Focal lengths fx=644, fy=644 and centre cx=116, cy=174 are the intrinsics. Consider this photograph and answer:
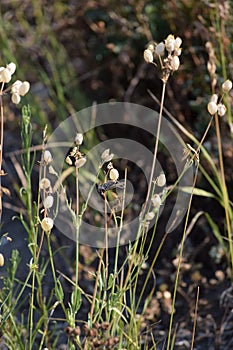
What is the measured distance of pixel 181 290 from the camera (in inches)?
68.1

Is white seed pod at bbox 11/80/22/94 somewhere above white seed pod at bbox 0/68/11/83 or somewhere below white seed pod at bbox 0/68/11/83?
below

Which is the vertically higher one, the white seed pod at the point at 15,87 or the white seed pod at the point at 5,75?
the white seed pod at the point at 5,75

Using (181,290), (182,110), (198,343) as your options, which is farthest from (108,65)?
(198,343)

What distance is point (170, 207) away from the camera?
2.07 meters

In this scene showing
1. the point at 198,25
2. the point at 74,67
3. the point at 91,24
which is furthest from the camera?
the point at 74,67

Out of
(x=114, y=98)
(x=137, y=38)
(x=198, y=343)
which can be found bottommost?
(x=198, y=343)

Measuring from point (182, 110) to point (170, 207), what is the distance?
1.14 ft

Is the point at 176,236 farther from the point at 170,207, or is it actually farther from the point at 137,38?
the point at 137,38

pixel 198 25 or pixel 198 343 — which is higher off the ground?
pixel 198 25

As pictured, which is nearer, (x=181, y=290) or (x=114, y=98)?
(x=181, y=290)

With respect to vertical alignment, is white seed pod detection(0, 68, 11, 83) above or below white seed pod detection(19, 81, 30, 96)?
above

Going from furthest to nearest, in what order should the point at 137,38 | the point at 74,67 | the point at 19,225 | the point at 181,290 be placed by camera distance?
the point at 74,67
the point at 137,38
the point at 19,225
the point at 181,290

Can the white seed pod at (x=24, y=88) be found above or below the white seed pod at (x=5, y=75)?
below

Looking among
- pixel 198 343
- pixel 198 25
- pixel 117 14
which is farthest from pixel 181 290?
pixel 117 14
